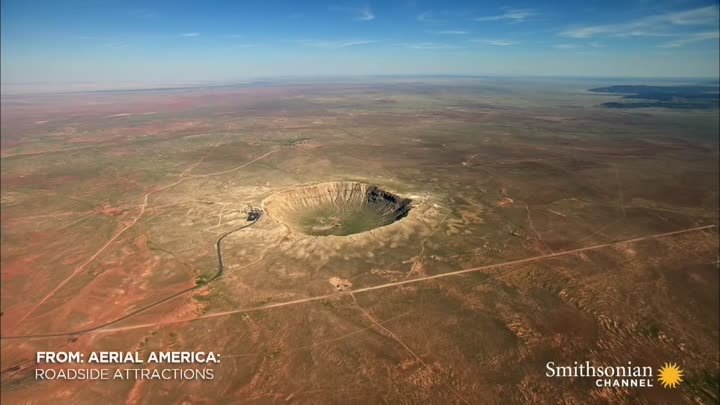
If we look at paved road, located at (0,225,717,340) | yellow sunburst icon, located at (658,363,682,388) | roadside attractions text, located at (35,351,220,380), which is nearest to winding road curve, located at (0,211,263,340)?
paved road, located at (0,225,717,340)

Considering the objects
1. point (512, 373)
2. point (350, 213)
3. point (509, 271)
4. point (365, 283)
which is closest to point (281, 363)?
point (365, 283)

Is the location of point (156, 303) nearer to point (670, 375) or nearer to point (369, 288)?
point (369, 288)

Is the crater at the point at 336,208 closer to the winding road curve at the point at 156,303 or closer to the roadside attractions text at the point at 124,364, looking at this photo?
the winding road curve at the point at 156,303

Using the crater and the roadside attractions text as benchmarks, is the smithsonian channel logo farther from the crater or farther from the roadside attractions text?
the crater

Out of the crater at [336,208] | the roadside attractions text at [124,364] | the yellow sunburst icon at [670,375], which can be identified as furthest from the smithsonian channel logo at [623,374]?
the crater at [336,208]

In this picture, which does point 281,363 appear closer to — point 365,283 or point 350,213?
point 365,283
